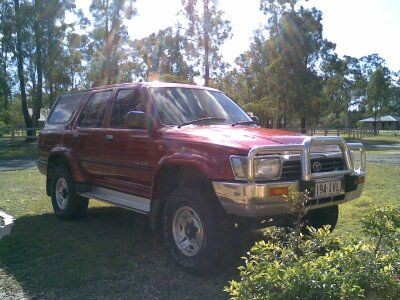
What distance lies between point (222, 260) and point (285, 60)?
37121mm

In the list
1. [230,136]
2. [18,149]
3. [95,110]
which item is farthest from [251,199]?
[18,149]

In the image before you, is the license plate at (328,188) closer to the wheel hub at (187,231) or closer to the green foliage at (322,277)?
the wheel hub at (187,231)

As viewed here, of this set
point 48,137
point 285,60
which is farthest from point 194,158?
point 285,60

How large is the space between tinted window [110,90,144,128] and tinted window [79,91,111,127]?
29cm

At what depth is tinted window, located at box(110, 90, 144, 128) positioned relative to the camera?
5.84 meters

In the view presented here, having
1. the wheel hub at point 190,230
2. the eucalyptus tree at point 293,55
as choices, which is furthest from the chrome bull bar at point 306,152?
the eucalyptus tree at point 293,55

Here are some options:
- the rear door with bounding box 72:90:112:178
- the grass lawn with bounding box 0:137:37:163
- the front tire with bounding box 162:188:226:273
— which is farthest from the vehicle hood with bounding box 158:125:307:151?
the grass lawn with bounding box 0:137:37:163

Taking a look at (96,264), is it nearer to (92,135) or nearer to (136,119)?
(136,119)

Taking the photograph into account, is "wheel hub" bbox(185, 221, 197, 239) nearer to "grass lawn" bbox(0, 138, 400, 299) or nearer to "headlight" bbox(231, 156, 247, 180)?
"grass lawn" bbox(0, 138, 400, 299)

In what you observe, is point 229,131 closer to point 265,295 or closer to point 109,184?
point 109,184

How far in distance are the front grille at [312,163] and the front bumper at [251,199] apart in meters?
0.11

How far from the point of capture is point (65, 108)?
758cm

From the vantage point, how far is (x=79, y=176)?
6719mm

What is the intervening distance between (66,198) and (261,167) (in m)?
4.09
